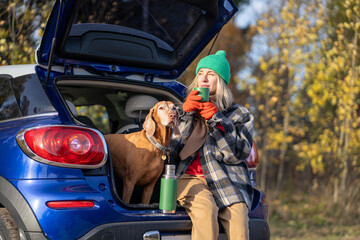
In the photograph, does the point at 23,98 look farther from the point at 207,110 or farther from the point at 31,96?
the point at 207,110

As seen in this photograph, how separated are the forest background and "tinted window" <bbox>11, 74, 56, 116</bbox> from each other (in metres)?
2.32

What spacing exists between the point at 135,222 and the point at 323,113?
22.6 feet

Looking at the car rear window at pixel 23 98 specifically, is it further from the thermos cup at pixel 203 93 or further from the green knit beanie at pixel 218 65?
the green knit beanie at pixel 218 65

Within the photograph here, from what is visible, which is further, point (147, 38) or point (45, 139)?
point (147, 38)

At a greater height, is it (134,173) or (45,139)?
(45,139)

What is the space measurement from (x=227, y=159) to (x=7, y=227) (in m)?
1.36

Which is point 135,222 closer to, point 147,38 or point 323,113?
point 147,38

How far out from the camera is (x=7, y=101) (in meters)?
2.82

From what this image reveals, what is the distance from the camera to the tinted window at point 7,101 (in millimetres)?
2709

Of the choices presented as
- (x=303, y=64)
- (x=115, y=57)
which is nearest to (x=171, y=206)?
(x=115, y=57)

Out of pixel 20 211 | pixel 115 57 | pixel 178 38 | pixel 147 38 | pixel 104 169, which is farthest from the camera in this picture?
pixel 178 38

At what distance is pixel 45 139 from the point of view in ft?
7.75

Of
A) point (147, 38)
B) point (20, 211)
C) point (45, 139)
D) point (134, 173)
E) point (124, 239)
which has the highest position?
point (147, 38)

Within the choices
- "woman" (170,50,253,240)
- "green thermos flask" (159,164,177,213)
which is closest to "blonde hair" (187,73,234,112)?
"woman" (170,50,253,240)
